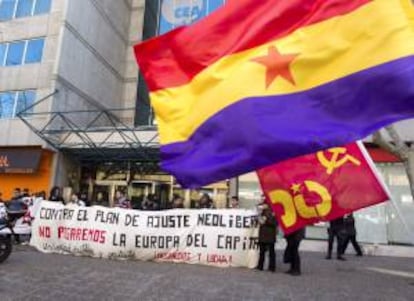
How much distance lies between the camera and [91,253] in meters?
13.0

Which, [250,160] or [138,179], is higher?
[138,179]

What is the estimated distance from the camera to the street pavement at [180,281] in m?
7.99

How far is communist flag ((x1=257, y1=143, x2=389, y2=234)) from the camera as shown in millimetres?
5406

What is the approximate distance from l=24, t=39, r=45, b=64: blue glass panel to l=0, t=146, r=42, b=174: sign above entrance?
442 cm

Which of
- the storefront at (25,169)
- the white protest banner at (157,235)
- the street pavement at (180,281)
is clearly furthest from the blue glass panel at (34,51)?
the street pavement at (180,281)

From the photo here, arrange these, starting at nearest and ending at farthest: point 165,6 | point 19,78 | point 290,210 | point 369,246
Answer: point 290,210, point 369,246, point 19,78, point 165,6

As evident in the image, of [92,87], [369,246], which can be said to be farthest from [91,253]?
[92,87]

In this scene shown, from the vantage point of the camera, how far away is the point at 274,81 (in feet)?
15.6

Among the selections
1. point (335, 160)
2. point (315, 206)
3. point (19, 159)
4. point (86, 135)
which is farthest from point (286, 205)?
point (19, 159)

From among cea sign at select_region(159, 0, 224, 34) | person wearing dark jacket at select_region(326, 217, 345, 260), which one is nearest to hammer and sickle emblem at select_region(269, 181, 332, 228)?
person wearing dark jacket at select_region(326, 217, 345, 260)

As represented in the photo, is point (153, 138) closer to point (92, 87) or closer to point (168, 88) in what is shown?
point (92, 87)

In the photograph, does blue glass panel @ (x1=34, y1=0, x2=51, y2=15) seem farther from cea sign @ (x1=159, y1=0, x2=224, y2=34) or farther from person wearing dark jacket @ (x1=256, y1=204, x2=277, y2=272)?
person wearing dark jacket @ (x1=256, y1=204, x2=277, y2=272)

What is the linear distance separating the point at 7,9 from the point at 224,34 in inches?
969

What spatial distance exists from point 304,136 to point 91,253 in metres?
9.85
